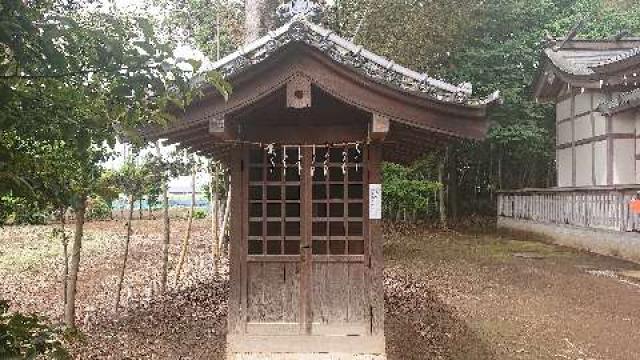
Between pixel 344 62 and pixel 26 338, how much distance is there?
14.0ft

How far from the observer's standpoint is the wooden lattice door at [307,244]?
21.6 feet

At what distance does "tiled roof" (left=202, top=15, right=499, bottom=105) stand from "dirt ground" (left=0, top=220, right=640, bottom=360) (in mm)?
3155

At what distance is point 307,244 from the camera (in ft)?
21.5

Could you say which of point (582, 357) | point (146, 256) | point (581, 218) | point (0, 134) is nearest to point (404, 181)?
point (581, 218)

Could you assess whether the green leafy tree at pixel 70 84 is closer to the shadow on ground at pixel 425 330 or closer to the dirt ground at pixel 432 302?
the dirt ground at pixel 432 302

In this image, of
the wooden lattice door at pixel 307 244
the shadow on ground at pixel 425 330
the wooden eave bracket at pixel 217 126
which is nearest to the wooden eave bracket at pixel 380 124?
the wooden lattice door at pixel 307 244

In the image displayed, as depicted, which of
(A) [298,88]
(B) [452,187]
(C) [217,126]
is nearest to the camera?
(A) [298,88]

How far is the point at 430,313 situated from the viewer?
9.60m

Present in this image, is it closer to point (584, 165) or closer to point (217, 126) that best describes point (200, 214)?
point (584, 165)

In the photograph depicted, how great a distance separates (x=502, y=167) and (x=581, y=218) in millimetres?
12541

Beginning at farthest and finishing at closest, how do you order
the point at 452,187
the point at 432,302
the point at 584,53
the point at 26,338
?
1. the point at 452,187
2. the point at 584,53
3. the point at 432,302
4. the point at 26,338

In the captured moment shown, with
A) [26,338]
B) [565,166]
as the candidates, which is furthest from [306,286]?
[565,166]

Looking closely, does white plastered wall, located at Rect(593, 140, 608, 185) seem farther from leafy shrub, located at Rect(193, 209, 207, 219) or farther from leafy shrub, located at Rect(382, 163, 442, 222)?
leafy shrub, located at Rect(193, 209, 207, 219)

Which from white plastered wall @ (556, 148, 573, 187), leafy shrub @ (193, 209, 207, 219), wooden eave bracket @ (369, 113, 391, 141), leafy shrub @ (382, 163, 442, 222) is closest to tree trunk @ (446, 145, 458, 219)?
leafy shrub @ (382, 163, 442, 222)
